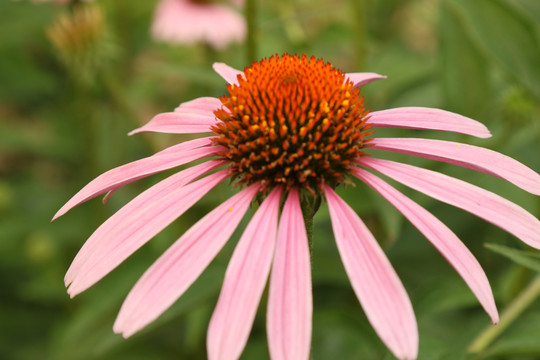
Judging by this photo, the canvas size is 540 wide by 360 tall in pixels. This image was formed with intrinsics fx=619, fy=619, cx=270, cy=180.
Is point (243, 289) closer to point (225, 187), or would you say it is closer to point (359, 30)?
point (225, 187)

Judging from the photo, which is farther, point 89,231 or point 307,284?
point 89,231

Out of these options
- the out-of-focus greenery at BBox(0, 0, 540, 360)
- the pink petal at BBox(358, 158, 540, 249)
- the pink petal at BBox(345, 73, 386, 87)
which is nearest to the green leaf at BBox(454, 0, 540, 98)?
the out-of-focus greenery at BBox(0, 0, 540, 360)

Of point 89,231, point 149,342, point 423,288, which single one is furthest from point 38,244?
point 423,288

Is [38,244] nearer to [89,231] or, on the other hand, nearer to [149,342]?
[89,231]

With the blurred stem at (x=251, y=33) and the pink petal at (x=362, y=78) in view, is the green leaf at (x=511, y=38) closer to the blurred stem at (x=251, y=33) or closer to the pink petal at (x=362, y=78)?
the pink petal at (x=362, y=78)

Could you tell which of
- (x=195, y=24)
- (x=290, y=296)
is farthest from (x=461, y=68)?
(x=195, y=24)

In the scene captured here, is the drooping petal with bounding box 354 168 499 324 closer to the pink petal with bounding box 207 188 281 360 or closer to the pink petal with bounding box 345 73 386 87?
the pink petal with bounding box 207 188 281 360
